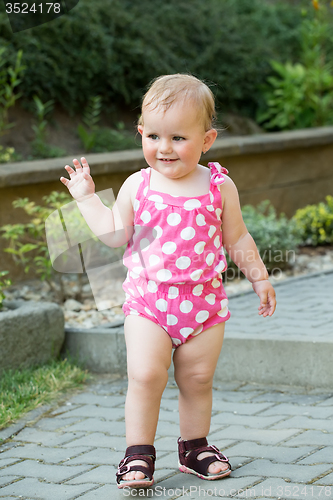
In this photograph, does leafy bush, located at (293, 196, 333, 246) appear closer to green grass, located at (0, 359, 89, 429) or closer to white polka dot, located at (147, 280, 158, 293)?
green grass, located at (0, 359, 89, 429)

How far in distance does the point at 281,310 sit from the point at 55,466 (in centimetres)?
211

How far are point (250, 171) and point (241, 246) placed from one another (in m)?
4.42

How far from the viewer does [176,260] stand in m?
2.27

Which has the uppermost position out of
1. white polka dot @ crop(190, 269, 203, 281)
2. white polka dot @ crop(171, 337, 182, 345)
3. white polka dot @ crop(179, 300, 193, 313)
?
white polka dot @ crop(190, 269, 203, 281)

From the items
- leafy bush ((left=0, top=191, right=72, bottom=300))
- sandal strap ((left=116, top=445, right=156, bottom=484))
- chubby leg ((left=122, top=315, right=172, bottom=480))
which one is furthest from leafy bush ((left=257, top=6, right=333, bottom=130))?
sandal strap ((left=116, top=445, right=156, bottom=484))

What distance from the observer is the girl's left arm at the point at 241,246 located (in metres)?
2.38

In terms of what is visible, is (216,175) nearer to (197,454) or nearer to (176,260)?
(176,260)

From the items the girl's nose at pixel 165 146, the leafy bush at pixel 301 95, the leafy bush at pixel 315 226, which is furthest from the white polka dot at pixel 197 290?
the leafy bush at pixel 301 95

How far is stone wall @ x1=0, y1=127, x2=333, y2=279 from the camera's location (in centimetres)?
504

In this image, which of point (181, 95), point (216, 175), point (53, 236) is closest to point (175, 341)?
point (216, 175)

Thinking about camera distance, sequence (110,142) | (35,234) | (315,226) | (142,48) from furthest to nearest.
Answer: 1. (142,48)
2. (110,142)
3. (315,226)
4. (35,234)

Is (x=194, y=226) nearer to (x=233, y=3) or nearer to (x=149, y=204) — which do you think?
(x=149, y=204)

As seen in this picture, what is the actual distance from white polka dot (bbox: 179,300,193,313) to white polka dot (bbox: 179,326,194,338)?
0.06 metres

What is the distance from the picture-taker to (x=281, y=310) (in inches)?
167
